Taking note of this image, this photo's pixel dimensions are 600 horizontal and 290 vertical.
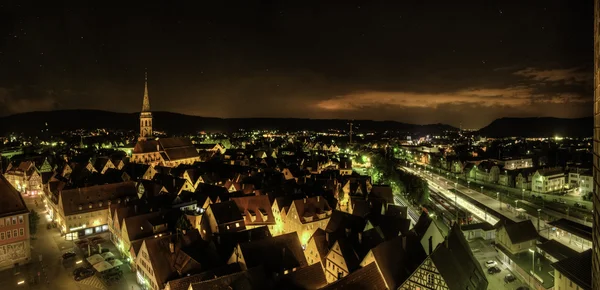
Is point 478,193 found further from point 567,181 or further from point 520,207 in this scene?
point 567,181

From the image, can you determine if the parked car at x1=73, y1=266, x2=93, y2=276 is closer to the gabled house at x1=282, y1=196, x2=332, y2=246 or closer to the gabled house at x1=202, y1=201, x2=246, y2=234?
the gabled house at x1=202, y1=201, x2=246, y2=234

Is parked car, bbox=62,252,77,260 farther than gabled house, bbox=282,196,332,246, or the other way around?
gabled house, bbox=282,196,332,246

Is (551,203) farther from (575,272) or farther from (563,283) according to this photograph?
(575,272)

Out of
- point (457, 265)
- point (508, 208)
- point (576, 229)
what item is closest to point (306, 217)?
point (457, 265)

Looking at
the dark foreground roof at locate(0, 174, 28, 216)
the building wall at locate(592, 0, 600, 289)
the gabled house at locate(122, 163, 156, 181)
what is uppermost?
the building wall at locate(592, 0, 600, 289)

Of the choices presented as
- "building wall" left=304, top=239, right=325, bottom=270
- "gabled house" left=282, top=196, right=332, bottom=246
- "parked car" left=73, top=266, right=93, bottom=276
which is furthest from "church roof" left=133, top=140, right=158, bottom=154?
"building wall" left=304, top=239, right=325, bottom=270

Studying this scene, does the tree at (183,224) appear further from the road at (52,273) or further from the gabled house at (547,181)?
the gabled house at (547,181)
